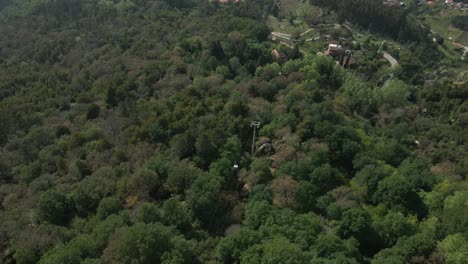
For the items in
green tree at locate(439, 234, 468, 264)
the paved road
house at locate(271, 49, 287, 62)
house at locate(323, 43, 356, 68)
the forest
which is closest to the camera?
green tree at locate(439, 234, 468, 264)

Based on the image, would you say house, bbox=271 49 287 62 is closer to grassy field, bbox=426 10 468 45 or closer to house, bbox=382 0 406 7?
house, bbox=382 0 406 7

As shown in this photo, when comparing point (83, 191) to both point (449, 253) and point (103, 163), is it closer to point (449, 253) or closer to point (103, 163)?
point (103, 163)

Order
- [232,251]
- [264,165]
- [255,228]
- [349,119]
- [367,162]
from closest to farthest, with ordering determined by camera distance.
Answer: [232,251] → [255,228] → [264,165] → [367,162] → [349,119]

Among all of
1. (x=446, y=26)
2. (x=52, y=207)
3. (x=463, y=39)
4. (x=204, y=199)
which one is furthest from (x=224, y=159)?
(x=446, y=26)

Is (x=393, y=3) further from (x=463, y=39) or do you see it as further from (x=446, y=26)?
(x=463, y=39)

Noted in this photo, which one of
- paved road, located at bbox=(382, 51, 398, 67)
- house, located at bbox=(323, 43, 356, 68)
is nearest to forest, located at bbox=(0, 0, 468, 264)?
paved road, located at bbox=(382, 51, 398, 67)

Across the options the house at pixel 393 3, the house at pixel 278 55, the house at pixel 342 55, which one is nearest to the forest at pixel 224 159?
the house at pixel 278 55

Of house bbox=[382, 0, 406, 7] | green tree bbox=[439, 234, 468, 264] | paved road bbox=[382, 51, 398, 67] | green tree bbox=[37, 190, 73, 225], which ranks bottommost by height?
green tree bbox=[37, 190, 73, 225]

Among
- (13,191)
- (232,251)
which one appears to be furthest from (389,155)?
(13,191)

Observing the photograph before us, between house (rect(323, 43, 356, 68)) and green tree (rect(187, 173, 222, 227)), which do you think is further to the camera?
house (rect(323, 43, 356, 68))
